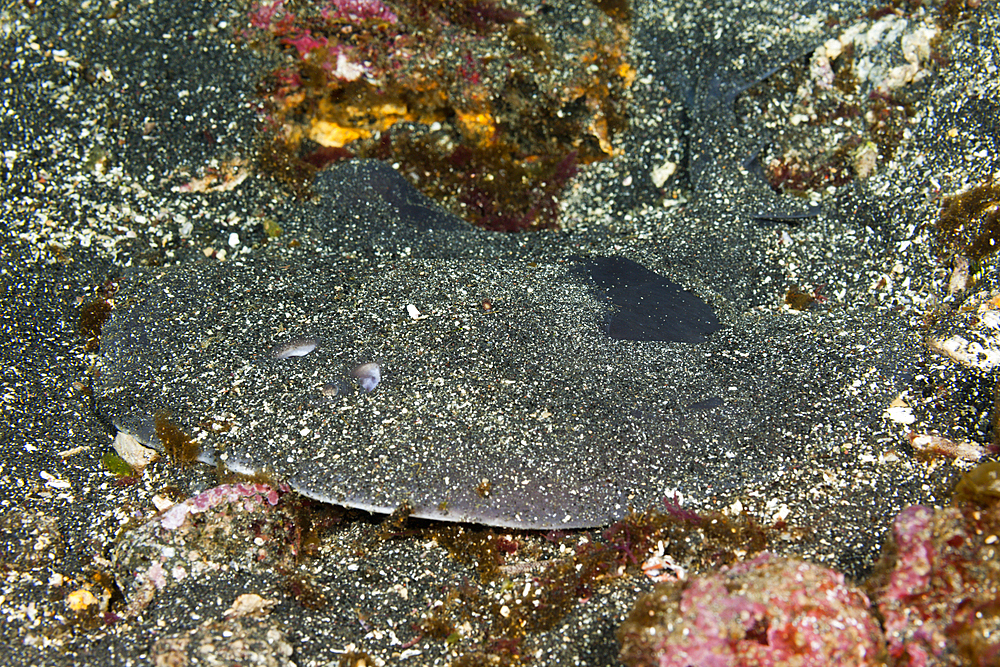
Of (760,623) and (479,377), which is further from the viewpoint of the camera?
(479,377)

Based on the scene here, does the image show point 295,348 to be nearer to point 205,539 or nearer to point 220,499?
point 220,499

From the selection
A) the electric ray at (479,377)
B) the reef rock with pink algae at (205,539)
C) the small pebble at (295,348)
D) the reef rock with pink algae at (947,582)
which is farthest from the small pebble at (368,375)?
the reef rock with pink algae at (947,582)

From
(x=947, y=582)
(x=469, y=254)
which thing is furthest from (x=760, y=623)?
(x=469, y=254)

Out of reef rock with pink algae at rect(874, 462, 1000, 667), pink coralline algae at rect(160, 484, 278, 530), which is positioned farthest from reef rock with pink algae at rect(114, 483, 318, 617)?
reef rock with pink algae at rect(874, 462, 1000, 667)

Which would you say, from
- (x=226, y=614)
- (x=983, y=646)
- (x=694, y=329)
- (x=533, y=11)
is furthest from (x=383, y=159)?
(x=983, y=646)

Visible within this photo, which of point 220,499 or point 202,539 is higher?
point 220,499

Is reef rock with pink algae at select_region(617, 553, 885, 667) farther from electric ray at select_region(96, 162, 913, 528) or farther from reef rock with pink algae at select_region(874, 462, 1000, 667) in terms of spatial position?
electric ray at select_region(96, 162, 913, 528)

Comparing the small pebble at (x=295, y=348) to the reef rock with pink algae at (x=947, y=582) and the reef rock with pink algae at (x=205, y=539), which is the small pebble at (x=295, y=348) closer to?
the reef rock with pink algae at (x=205, y=539)
